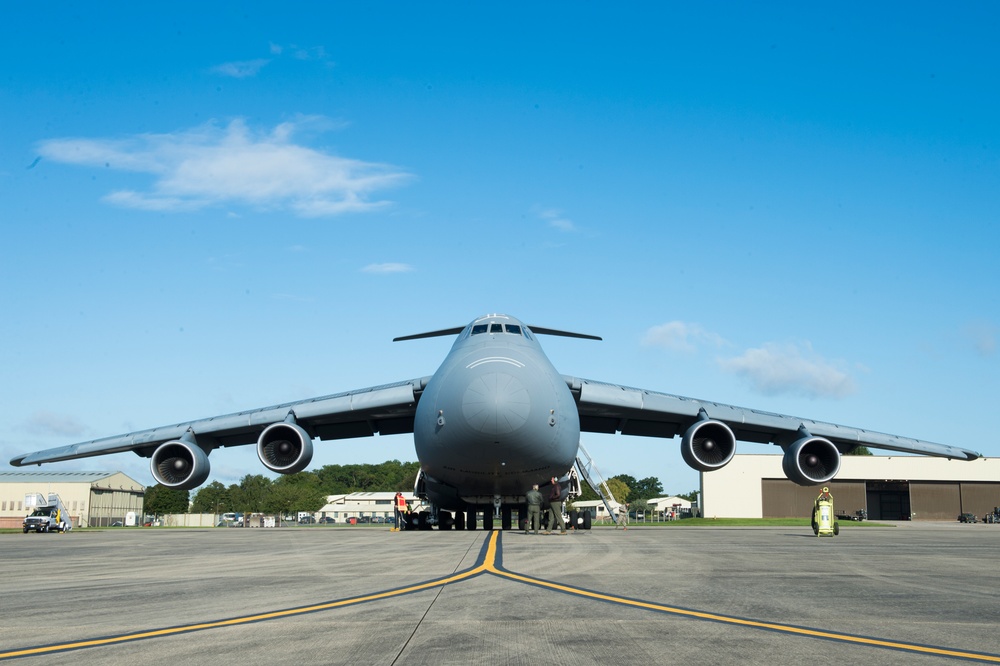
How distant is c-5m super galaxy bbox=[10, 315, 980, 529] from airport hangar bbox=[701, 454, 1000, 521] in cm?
3570

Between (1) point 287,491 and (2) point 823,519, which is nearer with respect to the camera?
(2) point 823,519

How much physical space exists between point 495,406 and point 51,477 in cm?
5583

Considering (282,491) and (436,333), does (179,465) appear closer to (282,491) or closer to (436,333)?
(436,333)

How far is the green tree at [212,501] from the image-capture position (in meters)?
104

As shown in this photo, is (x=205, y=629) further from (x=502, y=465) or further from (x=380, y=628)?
(x=502, y=465)

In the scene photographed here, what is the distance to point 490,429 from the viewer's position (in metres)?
17.4

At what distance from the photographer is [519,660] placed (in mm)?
4840

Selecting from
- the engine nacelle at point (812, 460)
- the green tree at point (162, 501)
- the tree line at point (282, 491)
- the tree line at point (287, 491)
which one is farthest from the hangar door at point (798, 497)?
the green tree at point (162, 501)

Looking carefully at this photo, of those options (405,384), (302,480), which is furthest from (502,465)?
(302,480)

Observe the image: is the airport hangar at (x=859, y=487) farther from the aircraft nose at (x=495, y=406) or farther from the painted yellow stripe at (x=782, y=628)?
the painted yellow stripe at (x=782, y=628)

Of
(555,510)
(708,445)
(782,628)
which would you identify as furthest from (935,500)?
(782,628)

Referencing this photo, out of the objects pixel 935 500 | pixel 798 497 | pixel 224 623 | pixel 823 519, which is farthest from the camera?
pixel 935 500

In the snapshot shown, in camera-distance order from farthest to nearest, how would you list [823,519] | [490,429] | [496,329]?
[823,519] → [496,329] → [490,429]

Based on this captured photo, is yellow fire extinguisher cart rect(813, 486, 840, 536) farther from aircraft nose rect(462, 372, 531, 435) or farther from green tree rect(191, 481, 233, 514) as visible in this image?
green tree rect(191, 481, 233, 514)
